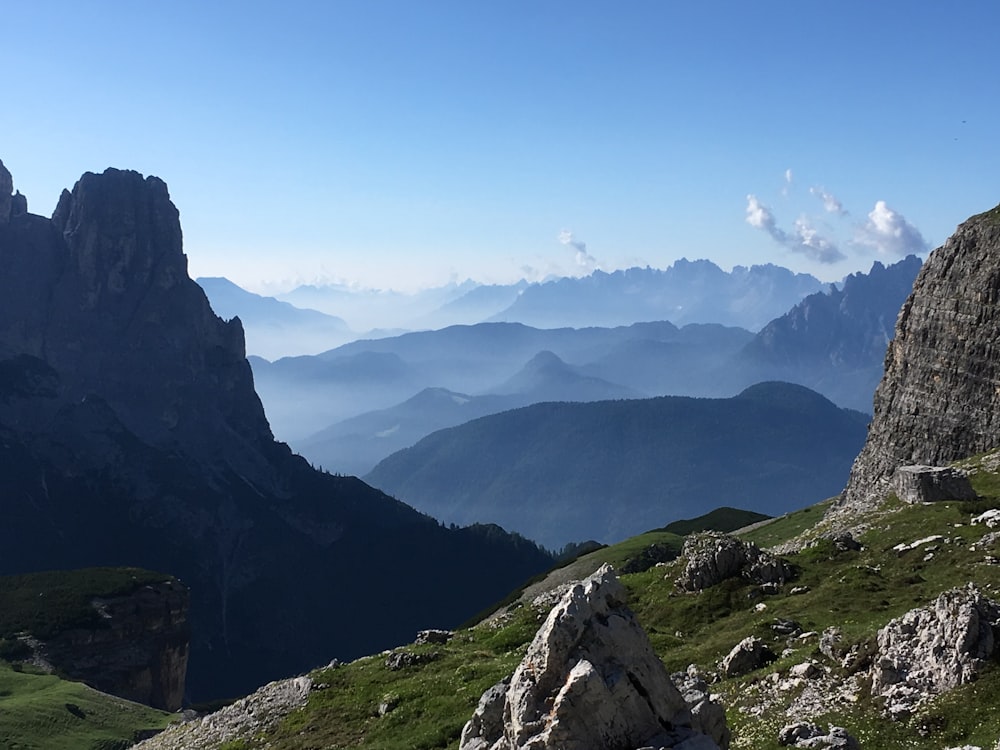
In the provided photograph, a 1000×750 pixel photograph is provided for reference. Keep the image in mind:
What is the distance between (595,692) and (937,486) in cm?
4369

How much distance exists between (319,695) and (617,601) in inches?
1077

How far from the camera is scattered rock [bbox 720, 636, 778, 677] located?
1486 inches

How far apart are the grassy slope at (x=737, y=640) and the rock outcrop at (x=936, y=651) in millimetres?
760

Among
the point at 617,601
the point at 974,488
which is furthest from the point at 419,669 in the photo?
the point at 974,488

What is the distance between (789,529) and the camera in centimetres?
10981

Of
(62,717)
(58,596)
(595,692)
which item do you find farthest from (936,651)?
(58,596)

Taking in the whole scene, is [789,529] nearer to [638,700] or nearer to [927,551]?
[927,551]

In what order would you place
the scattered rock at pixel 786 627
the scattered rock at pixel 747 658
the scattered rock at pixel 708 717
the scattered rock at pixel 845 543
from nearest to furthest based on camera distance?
the scattered rock at pixel 708 717, the scattered rock at pixel 747 658, the scattered rock at pixel 786 627, the scattered rock at pixel 845 543

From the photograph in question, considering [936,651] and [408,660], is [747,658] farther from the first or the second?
[408,660]

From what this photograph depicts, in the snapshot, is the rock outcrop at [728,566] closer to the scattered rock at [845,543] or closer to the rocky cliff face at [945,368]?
the scattered rock at [845,543]

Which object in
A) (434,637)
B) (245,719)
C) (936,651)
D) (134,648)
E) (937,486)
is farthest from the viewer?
(134,648)

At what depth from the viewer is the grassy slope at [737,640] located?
28859 millimetres

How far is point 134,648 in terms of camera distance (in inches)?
6757

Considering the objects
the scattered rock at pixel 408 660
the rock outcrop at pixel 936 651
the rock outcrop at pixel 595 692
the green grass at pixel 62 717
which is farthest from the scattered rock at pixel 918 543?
the green grass at pixel 62 717
